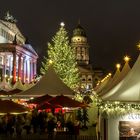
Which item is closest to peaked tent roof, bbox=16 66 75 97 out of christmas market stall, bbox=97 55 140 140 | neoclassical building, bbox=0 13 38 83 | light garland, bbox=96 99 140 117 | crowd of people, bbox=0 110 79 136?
crowd of people, bbox=0 110 79 136

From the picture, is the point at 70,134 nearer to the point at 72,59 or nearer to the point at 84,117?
the point at 84,117

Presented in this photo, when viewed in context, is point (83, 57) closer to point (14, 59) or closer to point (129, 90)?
point (14, 59)

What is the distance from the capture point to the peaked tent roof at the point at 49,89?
28.7 m

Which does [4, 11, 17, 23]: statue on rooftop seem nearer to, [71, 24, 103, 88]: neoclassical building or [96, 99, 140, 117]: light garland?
[71, 24, 103, 88]: neoclassical building

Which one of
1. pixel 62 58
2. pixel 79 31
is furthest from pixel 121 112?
pixel 79 31

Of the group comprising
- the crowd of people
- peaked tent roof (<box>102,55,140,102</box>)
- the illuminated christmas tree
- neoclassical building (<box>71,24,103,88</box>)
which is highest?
neoclassical building (<box>71,24,103,88</box>)

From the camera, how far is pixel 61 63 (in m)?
65.7

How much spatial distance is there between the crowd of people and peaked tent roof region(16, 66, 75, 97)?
1997 mm

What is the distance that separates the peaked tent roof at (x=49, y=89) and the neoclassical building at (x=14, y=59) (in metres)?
53.7

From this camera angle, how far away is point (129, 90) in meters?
13.9

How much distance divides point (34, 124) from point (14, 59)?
6712 cm

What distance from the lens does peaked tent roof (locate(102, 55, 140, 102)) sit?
13641 mm

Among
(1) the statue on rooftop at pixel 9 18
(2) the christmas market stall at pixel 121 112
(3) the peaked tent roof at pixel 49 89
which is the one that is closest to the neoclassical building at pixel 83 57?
(1) the statue on rooftop at pixel 9 18

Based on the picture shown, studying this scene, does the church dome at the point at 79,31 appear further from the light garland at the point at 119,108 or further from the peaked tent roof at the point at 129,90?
the peaked tent roof at the point at 129,90
